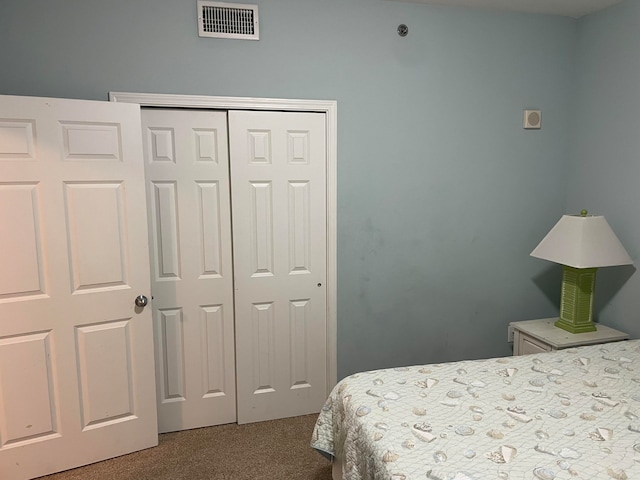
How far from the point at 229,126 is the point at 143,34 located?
2.15 ft

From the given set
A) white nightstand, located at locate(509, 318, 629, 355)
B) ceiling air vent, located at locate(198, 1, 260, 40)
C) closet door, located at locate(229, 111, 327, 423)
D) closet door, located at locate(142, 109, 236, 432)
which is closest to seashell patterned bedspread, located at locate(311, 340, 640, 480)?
white nightstand, located at locate(509, 318, 629, 355)

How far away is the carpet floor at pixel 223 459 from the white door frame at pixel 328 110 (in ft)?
1.71

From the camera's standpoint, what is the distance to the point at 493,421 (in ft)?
5.57

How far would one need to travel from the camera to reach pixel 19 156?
2.24 m

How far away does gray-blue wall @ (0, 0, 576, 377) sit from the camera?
2.58m

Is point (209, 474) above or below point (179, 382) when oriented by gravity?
below

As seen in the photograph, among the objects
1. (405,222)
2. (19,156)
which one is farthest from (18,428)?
(405,222)

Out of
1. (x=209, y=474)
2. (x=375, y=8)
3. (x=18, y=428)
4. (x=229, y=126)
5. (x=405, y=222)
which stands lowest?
(x=209, y=474)

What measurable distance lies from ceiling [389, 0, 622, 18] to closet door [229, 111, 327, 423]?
1.15 metres

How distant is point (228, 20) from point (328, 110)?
0.75 metres

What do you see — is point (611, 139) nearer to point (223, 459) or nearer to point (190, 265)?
point (190, 265)

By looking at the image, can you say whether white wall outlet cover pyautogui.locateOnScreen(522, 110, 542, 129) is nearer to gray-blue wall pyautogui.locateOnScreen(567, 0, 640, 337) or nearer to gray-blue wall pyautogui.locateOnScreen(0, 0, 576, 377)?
gray-blue wall pyautogui.locateOnScreen(0, 0, 576, 377)

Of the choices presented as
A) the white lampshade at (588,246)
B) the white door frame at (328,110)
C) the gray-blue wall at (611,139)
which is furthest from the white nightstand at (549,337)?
the white door frame at (328,110)

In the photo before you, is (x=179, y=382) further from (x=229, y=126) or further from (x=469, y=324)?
(x=469, y=324)
